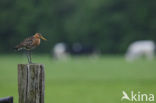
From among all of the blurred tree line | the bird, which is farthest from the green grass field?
the blurred tree line

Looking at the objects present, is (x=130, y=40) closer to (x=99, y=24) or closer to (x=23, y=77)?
(x=99, y=24)

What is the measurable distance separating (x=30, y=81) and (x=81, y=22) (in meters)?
57.0

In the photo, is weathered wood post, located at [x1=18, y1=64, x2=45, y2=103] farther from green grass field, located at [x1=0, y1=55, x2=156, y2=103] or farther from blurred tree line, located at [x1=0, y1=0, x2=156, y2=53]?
blurred tree line, located at [x1=0, y1=0, x2=156, y2=53]

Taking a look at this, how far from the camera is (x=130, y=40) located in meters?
58.4

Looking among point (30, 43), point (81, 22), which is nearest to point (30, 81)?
point (30, 43)

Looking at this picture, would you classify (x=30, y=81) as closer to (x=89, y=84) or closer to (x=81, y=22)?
(x=89, y=84)

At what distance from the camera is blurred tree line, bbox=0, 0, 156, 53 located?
192 ft

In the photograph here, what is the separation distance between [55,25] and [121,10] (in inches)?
332

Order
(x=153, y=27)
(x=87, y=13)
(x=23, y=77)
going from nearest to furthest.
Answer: (x=23, y=77), (x=153, y=27), (x=87, y=13)

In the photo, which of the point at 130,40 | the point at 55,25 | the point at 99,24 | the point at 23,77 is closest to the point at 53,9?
the point at 55,25

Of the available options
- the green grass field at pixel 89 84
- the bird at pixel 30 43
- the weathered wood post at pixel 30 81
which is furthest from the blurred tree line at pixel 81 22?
the weathered wood post at pixel 30 81

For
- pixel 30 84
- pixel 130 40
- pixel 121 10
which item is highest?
pixel 121 10

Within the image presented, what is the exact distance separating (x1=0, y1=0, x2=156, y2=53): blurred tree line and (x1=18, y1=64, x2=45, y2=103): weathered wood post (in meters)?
52.4

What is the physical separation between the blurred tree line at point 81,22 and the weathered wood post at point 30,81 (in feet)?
172
